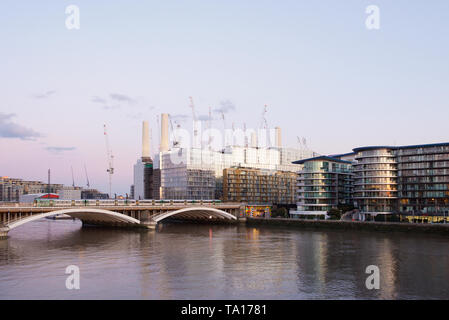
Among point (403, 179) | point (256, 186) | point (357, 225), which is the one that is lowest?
point (357, 225)

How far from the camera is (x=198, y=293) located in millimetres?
33438

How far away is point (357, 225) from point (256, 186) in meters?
82.8

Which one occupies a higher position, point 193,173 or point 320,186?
point 193,173

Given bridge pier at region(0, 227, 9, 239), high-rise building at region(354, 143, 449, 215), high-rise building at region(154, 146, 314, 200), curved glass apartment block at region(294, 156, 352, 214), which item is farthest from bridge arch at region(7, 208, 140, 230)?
high-rise building at region(154, 146, 314, 200)

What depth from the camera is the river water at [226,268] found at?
3388cm

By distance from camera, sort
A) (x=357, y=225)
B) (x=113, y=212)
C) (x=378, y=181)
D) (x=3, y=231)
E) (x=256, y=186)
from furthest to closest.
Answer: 1. (x=256, y=186)
2. (x=378, y=181)
3. (x=357, y=225)
4. (x=113, y=212)
5. (x=3, y=231)

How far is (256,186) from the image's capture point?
566ft

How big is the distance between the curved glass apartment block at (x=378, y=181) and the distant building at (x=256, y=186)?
60.6m
